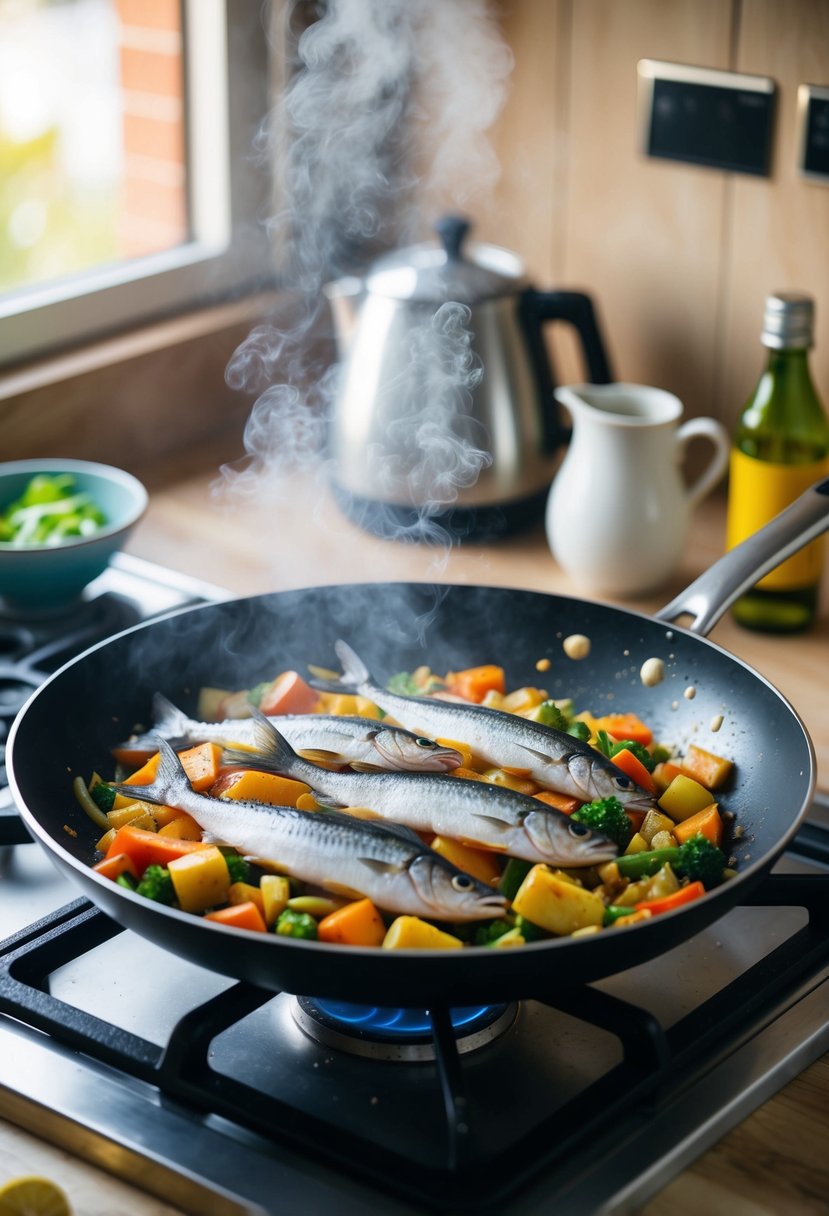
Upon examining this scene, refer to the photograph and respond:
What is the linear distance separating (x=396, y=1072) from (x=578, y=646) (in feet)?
Answer: 1.83

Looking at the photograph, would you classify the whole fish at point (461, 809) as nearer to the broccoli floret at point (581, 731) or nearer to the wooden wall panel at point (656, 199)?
the broccoli floret at point (581, 731)

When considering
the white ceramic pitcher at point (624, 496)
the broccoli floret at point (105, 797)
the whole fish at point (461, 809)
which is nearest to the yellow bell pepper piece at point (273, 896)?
the whole fish at point (461, 809)

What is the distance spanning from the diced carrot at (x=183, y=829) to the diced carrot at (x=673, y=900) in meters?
0.36

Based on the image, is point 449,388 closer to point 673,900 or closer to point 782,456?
point 782,456

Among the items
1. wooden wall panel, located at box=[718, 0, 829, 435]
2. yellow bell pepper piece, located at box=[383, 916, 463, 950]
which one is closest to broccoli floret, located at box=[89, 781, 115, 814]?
yellow bell pepper piece, located at box=[383, 916, 463, 950]

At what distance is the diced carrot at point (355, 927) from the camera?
3.27 feet

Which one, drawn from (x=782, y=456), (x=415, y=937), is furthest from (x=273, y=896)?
(x=782, y=456)

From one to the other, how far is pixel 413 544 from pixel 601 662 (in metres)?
0.44

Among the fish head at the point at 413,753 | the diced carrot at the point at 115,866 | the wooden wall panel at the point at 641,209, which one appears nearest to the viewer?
the diced carrot at the point at 115,866

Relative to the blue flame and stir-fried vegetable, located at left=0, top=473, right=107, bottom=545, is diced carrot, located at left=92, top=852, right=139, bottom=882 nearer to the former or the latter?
the blue flame

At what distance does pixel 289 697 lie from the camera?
4.60ft

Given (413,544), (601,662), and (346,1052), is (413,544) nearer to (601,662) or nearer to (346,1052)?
(601,662)

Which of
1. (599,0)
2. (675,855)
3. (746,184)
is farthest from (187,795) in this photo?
(599,0)

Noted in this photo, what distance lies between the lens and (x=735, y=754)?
1.30m
